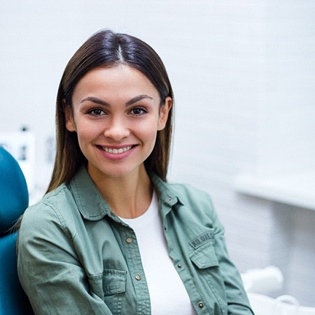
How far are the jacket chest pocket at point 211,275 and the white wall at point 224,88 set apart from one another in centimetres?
120

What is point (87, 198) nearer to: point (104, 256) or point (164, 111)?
point (104, 256)

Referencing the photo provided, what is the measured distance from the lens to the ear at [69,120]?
61.7 inches

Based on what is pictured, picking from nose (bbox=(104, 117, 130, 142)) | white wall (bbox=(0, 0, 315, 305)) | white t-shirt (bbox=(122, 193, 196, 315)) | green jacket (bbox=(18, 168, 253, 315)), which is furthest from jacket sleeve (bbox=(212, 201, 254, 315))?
white wall (bbox=(0, 0, 315, 305))

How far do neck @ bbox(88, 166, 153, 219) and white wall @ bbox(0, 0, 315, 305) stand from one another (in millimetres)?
1217

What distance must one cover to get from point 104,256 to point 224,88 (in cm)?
155

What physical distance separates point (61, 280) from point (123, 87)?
1.40 feet

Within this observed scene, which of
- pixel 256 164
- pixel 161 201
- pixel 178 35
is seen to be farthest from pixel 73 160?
pixel 178 35

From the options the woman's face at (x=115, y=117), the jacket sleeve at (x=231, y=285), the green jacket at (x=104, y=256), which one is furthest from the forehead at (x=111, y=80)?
the jacket sleeve at (x=231, y=285)

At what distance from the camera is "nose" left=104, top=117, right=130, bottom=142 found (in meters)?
1.48

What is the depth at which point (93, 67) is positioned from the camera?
4.89ft

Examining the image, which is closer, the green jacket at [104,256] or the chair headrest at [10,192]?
the green jacket at [104,256]

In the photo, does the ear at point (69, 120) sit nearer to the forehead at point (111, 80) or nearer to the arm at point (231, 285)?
the forehead at point (111, 80)

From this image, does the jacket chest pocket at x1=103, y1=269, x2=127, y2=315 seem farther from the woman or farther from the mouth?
the mouth

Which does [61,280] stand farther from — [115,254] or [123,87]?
[123,87]
